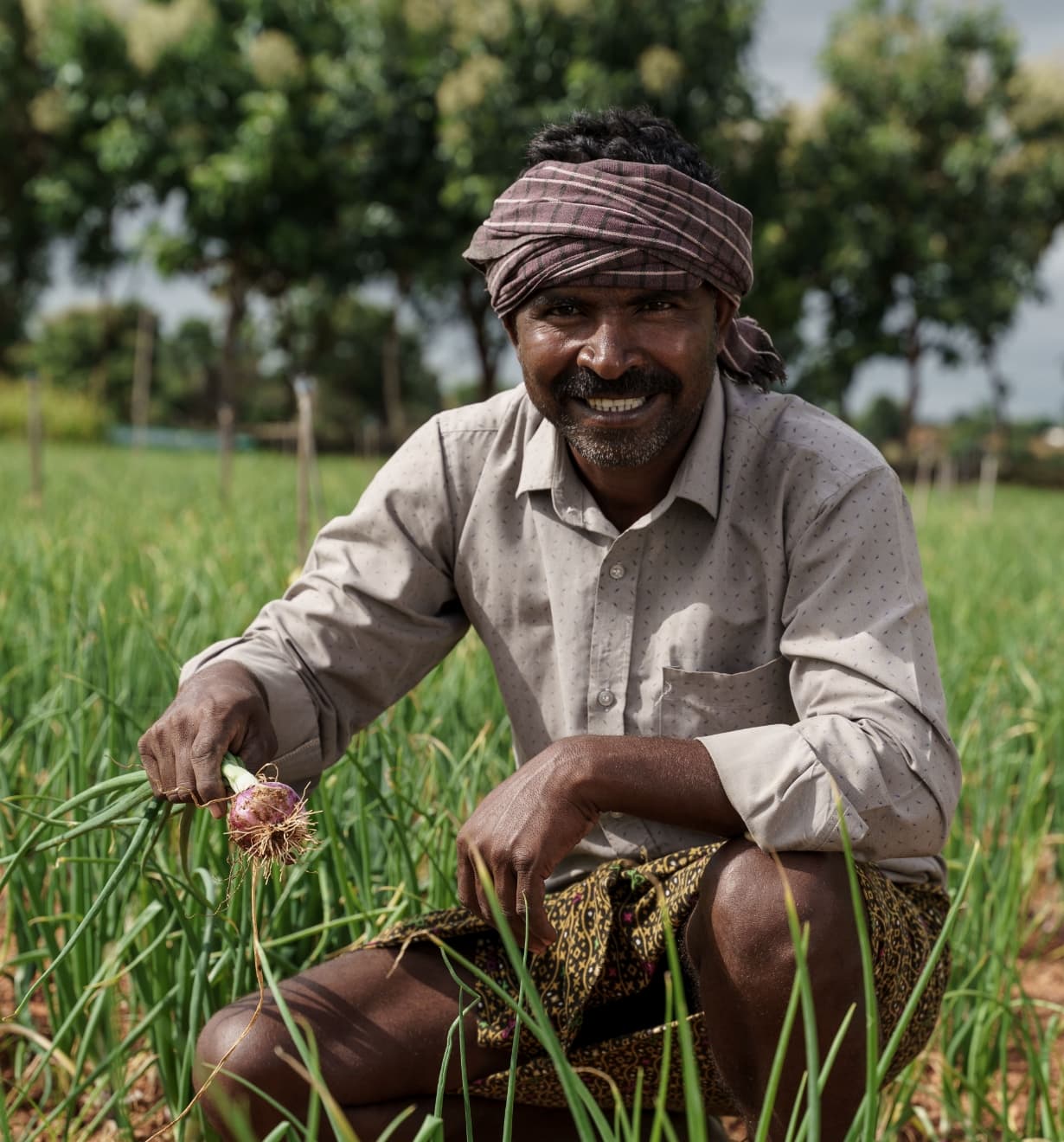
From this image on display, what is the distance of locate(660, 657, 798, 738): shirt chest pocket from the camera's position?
1.40 meters

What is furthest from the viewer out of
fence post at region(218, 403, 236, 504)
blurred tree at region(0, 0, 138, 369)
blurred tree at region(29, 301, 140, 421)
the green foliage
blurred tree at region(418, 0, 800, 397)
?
blurred tree at region(29, 301, 140, 421)

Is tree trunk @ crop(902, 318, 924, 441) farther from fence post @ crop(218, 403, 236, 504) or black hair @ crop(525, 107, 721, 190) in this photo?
black hair @ crop(525, 107, 721, 190)

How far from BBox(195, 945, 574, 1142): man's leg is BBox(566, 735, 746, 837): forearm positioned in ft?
1.08

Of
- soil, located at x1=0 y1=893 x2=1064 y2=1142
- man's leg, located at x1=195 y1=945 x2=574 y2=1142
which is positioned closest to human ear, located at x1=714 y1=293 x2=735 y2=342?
man's leg, located at x1=195 y1=945 x2=574 y2=1142

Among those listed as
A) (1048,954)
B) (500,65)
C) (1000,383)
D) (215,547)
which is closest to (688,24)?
(500,65)

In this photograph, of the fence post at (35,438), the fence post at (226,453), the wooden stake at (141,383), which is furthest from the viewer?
the wooden stake at (141,383)

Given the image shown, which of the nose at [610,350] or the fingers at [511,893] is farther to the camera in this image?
the nose at [610,350]

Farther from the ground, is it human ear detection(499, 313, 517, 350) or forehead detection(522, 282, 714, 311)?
forehead detection(522, 282, 714, 311)

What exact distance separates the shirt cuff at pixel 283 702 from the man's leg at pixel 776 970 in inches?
19.5

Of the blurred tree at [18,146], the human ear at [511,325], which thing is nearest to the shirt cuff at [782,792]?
the human ear at [511,325]

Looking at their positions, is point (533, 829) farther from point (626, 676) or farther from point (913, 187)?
point (913, 187)

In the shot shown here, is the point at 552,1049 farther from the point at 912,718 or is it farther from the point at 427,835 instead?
the point at 427,835

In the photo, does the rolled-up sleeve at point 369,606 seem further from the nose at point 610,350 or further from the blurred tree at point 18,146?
the blurred tree at point 18,146

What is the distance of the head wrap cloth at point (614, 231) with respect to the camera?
1.31 m
